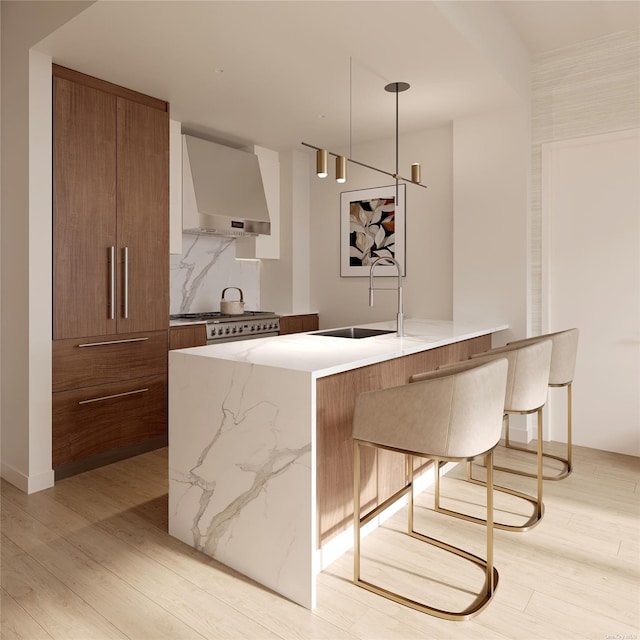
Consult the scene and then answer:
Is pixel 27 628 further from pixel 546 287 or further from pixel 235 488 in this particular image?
pixel 546 287

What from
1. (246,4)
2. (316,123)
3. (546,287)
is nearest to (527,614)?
(546,287)

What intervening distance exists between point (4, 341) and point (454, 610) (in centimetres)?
280

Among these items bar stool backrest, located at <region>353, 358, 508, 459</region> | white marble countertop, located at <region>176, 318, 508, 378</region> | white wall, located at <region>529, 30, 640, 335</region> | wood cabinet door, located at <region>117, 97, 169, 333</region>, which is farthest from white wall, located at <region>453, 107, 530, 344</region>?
wood cabinet door, located at <region>117, 97, 169, 333</region>

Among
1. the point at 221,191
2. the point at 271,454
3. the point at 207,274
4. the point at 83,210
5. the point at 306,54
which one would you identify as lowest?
the point at 271,454

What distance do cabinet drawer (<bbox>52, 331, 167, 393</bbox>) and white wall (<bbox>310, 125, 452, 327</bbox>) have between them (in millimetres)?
1863

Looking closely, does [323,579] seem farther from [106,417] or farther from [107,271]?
[107,271]

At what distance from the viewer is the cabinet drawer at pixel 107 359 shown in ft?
9.64

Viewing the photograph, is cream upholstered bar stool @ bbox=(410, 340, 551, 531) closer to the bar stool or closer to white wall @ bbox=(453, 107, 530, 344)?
the bar stool

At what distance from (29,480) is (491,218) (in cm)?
344

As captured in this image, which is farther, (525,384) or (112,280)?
(112,280)

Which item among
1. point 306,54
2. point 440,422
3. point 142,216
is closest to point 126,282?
point 142,216

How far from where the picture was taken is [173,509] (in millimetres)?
2271

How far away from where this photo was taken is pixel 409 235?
431cm

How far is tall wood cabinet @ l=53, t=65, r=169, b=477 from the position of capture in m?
2.92
